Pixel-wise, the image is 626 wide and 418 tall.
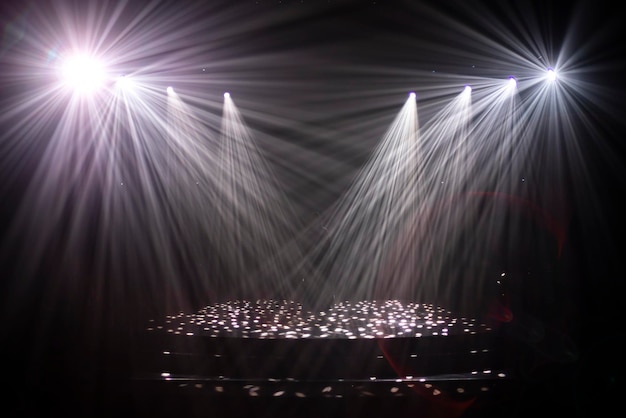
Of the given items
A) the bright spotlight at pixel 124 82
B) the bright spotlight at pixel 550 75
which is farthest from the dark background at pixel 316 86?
the bright spotlight at pixel 124 82

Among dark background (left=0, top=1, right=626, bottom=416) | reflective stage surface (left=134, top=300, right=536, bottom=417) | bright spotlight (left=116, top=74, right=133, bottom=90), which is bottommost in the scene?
reflective stage surface (left=134, top=300, right=536, bottom=417)

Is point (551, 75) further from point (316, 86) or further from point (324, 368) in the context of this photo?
point (324, 368)

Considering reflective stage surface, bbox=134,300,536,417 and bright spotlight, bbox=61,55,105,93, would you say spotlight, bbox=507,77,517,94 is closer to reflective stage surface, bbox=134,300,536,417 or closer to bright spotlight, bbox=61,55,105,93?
reflective stage surface, bbox=134,300,536,417

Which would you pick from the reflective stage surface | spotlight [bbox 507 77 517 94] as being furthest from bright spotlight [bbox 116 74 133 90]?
spotlight [bbox 507 77 517 94]

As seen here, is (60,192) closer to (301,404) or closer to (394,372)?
(301,404)

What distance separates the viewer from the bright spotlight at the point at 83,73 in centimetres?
570

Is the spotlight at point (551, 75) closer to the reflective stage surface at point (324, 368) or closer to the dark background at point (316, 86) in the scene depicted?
the dark background at point (316, 86)

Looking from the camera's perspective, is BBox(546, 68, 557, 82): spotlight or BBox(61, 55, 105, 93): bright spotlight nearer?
BBox(61, 55, 105, 93): bright spotlight

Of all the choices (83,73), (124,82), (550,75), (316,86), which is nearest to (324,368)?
(316,86)

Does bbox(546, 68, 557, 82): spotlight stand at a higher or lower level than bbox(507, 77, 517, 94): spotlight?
lower

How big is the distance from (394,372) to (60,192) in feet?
12.3

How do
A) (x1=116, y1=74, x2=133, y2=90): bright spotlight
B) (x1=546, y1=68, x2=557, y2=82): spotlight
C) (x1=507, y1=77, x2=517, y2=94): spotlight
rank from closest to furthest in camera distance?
(x1=546, y1=68, x2=557, y2=82): spotlight, (x1=116, y1=74, x2=133, y2=90): bright spotlight, (x1=507, y1=77, x2=517, y2=94): spotlight

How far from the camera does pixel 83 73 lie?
6184 millimetres

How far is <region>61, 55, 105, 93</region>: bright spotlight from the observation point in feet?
18.7
